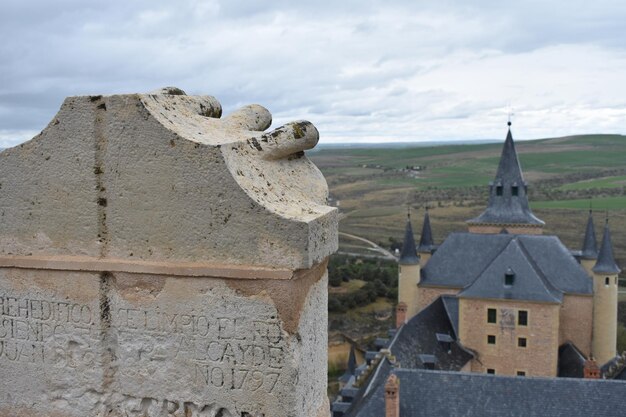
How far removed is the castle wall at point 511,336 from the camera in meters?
26.0

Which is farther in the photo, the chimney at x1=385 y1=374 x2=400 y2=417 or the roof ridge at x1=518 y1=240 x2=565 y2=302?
the roof ridge at x1=518 y1=240 x2=565 y2=302

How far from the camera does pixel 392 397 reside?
1578cm

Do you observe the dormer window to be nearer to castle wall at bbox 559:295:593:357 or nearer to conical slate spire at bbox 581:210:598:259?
castle wall at bbox 559:295:593:357

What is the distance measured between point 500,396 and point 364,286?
88.4ft

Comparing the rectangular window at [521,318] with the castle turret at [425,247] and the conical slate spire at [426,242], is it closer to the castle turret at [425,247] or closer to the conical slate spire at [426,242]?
the castle turret at [425,247]

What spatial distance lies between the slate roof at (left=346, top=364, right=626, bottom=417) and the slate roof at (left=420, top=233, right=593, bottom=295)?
461 inches

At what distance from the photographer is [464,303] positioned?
2719 cm

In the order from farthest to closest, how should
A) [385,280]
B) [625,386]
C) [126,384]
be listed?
[385,280]
[625,386]
[126,384]

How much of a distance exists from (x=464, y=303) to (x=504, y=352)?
252 centimetres

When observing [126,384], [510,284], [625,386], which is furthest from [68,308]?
[510,284]

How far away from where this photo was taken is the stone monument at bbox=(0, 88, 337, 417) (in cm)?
292

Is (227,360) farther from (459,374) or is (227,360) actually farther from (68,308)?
(459,374)

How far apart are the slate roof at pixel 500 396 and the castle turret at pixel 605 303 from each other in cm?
1315

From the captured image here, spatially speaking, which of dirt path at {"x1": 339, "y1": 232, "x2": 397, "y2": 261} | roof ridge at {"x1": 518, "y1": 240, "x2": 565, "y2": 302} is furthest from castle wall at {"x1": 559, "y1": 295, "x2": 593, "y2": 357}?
dirt path at {"x1": 339, "y1": 232, "x2": 397, "y2": 261}
